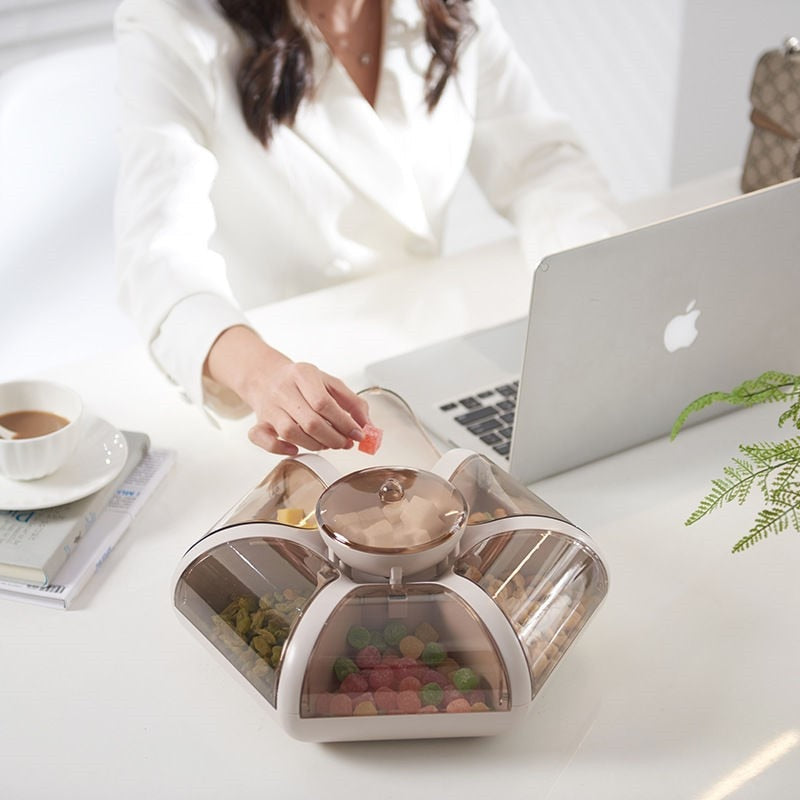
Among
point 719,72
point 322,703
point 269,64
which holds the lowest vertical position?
point 719,72

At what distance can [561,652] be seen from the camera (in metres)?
0.74

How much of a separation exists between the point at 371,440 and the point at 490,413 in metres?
0.22

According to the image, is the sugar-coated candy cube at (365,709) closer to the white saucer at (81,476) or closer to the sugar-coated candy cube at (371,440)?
the sugar-coated candy cube at (371,440)

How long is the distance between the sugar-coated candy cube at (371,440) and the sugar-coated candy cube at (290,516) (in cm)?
10

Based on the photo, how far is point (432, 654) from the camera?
684 millimetres

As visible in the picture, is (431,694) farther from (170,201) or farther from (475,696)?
(170,201)

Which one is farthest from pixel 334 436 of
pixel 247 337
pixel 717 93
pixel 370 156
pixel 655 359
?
pixel 717 93

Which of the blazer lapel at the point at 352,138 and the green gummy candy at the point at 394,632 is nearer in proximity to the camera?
the green gummy candy at the point at 394,632

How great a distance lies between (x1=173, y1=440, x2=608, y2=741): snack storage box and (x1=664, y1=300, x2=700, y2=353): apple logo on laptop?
274 mm

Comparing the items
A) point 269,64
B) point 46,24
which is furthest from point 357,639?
point 46,24

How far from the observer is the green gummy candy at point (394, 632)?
68 cm

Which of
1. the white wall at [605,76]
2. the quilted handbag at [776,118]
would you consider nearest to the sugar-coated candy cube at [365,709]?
the quilted handbag at [776,118]

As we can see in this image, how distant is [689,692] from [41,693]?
492 millimetres

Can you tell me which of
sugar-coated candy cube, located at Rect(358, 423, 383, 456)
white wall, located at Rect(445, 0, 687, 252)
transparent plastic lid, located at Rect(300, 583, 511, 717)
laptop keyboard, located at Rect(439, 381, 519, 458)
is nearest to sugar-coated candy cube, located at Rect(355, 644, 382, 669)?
transparent plastic lid, located at Rect(300, 583, 511, 717)
